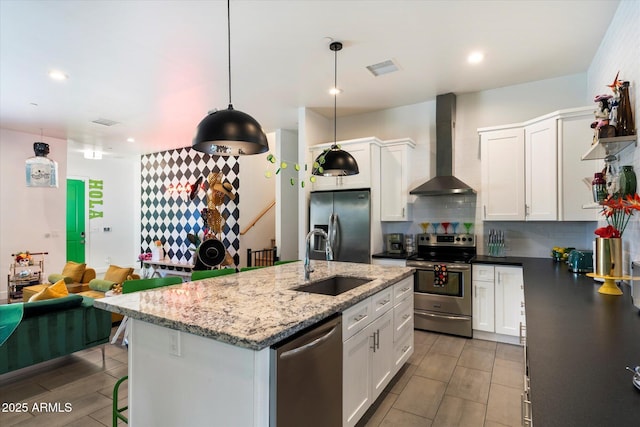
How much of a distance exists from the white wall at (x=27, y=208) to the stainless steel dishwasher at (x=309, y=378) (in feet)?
21.8

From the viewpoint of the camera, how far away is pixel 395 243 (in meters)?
4.62

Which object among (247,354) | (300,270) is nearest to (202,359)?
(247,354)

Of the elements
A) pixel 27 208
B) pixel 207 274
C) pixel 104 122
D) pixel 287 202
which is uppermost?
pixel 104 122

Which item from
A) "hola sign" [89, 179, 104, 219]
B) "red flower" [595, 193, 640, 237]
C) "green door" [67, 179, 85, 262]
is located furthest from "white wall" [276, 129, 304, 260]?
"green door" [67, 179, 85, 262]

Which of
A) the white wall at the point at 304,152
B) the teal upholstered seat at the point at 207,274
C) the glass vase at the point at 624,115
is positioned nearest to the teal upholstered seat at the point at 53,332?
the teal upholstered seat at the point at 207,274

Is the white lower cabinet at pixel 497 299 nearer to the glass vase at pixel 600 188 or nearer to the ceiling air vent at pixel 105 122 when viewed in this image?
the glass vase at pixel 600 188

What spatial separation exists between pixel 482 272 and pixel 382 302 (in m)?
1.87

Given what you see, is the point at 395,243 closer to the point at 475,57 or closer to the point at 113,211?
the point at 475,57

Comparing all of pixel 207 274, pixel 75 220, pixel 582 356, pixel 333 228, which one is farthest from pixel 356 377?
pixel 75 220

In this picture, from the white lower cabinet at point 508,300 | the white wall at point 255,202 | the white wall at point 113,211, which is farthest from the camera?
the white wall at point 113,211

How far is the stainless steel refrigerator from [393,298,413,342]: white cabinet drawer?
1.28m

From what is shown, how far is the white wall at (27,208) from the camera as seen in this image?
5.70 m

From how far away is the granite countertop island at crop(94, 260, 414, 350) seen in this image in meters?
1.42

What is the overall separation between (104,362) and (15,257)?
411 cm
